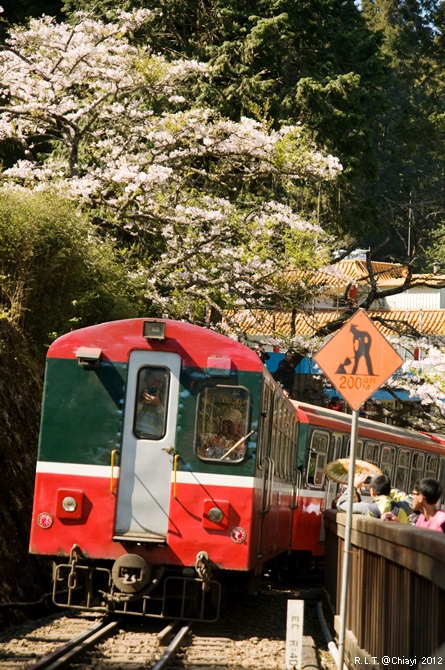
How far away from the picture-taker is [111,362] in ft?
36.7

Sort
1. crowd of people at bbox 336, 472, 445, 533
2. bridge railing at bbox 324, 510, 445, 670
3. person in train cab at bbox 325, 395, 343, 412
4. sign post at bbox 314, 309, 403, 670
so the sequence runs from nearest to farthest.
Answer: bridge railing at bbox 324, 510, 445, 670
crowd of people at bbox 336, 472, 445, 533
sign post at bbox 314, 309, 403, 670
person in train cab at bbox 325, 395, 343, 412

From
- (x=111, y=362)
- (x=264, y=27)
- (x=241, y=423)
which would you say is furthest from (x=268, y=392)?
(x=264, y=27)

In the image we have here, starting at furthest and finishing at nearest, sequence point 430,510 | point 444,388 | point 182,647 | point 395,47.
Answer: point 395,47 → point 444,388 → point 182,647 → point 430,510

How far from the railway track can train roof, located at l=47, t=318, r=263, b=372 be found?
8.68ft

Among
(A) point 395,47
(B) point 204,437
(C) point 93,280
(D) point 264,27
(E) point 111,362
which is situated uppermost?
(A) point 395,47

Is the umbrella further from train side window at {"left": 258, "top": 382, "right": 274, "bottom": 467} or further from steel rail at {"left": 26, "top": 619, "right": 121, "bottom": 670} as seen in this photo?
steel rail at {"left": 26, "top": 619, "right": 121, "bottom": 670}

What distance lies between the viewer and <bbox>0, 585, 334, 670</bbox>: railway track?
899cm

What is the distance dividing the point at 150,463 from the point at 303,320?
21640mm

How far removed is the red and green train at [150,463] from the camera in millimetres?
10844

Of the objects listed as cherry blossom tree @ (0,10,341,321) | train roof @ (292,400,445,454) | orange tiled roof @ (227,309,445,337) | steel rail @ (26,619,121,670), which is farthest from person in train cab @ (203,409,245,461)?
orange tiled roof @ (227,309,445,337)

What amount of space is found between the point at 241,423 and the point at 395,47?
32941 millimetres

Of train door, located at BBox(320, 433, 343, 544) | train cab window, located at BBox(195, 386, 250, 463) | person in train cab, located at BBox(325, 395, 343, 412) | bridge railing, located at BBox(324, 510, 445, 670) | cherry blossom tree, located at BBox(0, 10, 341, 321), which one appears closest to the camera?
bridge railing, located at BBox(324, 510, 445, 670)

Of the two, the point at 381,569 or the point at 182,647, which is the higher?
the point at 381,569

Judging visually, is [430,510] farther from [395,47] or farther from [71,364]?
[395,47]
